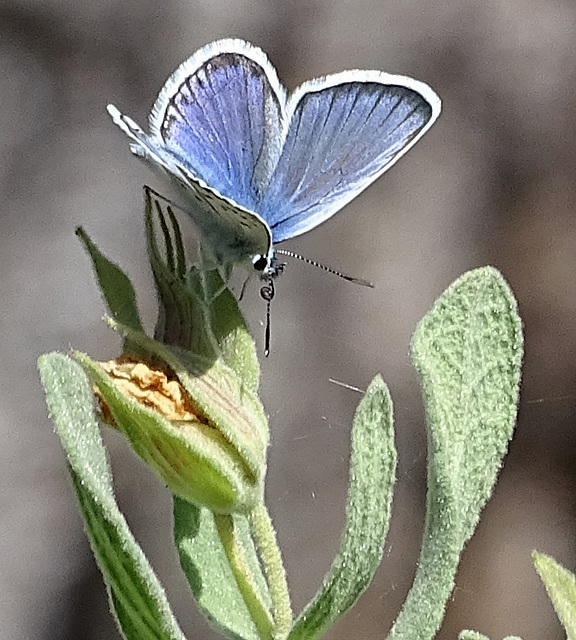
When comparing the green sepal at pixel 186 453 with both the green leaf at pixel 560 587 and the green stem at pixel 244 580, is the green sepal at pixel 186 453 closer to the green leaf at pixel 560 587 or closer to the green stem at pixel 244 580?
A: the green stem at pixel 244 580

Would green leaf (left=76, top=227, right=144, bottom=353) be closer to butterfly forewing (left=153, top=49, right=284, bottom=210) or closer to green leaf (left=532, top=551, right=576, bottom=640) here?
butterfly forewing (left=153, top=49, right=284, bottom=210)

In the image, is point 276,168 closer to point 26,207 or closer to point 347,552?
point 347,552

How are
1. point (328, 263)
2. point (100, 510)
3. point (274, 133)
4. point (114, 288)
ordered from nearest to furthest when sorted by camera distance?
point (100, 510) → point (114, 288) → point (274, 133) → point (328, 263)

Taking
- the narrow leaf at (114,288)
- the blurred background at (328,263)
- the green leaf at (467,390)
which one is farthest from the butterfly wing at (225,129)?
the blurred background at (328,263)

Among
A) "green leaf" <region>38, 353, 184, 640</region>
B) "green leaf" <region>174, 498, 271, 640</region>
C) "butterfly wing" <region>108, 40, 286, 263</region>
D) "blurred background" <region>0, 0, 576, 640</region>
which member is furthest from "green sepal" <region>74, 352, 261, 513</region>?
"blurred background" <region>0, 0, 576, 640</region>

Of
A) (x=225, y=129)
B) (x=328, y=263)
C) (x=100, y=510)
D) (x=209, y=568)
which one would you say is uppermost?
(x=225, y=129)

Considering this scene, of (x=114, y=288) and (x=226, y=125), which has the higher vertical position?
(x=226, y=125)

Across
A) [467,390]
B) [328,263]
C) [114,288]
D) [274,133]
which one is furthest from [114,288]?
[328,263]

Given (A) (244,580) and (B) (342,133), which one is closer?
(A) (244,580)

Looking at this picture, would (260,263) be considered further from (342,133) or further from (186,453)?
(186,453)
